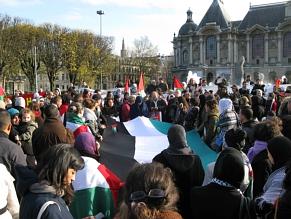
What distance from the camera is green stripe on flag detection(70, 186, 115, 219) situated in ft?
14.2

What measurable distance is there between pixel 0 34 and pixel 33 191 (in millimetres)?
52205

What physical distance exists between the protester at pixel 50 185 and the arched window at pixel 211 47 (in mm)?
86341

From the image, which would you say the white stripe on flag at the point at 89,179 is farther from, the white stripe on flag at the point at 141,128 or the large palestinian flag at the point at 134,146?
the white stripe on flag at the point at 141,128

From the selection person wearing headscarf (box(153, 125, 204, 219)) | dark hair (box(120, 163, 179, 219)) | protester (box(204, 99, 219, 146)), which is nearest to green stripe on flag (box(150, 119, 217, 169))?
protester (box(204, 99, 219, 146))

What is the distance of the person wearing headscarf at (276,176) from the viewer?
412cm

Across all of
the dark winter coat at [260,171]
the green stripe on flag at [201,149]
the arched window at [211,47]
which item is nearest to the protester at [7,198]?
the dark winter coat at [260,171]

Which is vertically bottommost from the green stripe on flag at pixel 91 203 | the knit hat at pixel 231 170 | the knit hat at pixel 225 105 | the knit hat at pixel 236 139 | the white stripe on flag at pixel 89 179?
the green stripe on flag at pixel 91 203

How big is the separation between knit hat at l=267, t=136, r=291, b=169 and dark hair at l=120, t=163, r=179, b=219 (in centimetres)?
207

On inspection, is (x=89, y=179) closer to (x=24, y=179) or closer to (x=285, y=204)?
(x=24, y=179)

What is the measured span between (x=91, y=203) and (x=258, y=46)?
8565cm

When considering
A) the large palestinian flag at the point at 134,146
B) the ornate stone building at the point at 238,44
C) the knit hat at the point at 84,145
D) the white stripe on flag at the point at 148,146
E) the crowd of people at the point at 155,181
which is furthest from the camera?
the ornate stone building at the point at 238,44

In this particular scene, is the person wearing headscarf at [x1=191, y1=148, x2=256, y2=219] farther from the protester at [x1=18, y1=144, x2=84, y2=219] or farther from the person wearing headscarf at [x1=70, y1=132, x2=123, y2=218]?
the protester at [x1=18, y1=144, x2=84, y2=219]

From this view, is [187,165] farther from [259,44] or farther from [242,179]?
[259,44]

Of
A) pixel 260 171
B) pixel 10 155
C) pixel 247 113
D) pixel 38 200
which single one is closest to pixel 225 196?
pixel 260 171
